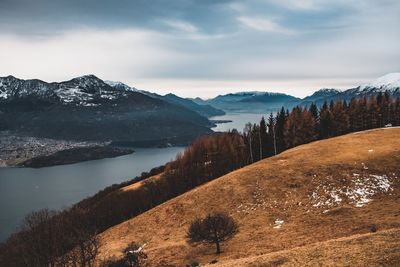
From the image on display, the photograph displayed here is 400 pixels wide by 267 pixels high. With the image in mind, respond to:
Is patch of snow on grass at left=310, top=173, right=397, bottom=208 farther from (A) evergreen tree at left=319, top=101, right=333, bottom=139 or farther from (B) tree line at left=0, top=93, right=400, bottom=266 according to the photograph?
(A) evergreen tree at left=319, top=101, right=333, bottom=139

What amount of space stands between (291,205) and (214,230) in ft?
57.2

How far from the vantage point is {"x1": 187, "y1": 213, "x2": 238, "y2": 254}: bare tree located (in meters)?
54.8

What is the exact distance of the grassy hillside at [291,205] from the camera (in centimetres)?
5044

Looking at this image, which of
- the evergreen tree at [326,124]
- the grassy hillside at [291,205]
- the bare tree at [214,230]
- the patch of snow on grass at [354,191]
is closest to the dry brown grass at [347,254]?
the grassy hillside at [291,205]

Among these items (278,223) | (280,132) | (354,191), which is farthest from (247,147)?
(278,223)

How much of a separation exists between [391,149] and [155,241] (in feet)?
168

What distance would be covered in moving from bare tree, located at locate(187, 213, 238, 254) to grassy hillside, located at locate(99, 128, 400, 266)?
4.82ft

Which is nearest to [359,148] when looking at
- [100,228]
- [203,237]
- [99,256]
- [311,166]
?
[311,166]

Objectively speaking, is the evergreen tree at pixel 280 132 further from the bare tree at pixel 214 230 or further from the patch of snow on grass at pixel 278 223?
the bare tree at pixel 214 230

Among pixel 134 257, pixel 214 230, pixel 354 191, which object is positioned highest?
pixel 354 191

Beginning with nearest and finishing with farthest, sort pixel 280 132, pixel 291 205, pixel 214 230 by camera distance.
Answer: pixel 214 230 < pixel 291 205 < pixel 280 132

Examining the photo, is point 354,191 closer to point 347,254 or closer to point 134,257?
point 134,257

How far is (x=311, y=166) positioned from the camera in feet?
262

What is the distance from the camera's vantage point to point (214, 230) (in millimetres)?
54312
